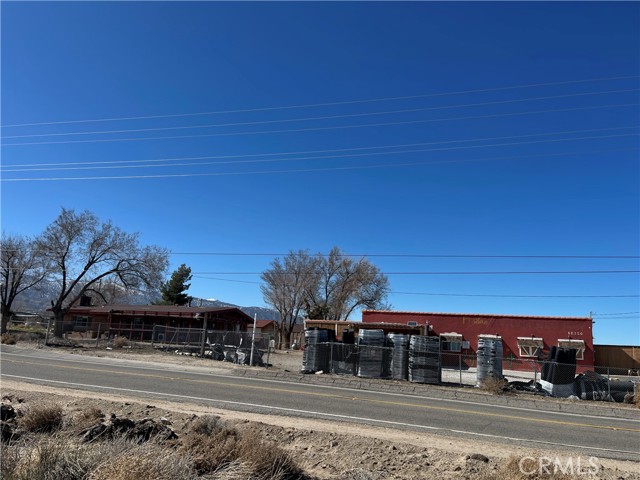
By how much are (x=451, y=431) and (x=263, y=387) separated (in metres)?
8.03

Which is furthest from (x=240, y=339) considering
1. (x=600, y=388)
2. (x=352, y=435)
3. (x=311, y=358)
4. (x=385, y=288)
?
(x=385, y=288)

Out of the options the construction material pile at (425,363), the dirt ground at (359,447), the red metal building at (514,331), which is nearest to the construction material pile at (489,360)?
the construction material pile at (425,363)

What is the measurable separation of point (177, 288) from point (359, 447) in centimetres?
6668

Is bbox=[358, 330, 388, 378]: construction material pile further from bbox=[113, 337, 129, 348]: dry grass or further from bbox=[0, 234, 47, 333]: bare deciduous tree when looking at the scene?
bbox=[0, 234, 47, 333]: bare deciduous tree

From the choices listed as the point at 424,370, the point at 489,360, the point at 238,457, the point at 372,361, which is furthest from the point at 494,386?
the point at 238,457

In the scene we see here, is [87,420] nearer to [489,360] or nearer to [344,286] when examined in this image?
[489,360]

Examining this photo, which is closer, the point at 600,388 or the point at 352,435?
the point at 352,435

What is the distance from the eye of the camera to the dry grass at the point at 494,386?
19219 millimetres

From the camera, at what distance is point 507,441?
9461 mm

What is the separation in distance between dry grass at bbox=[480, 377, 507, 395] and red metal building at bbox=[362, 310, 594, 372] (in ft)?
54.5

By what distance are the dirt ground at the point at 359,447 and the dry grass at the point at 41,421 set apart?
4.20 ft

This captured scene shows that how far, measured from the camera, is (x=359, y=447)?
816 cm

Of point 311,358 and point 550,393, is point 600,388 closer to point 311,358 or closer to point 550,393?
point 550,393

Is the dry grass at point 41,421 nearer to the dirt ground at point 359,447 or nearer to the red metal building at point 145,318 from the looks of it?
the dirt ground at point 359,447
